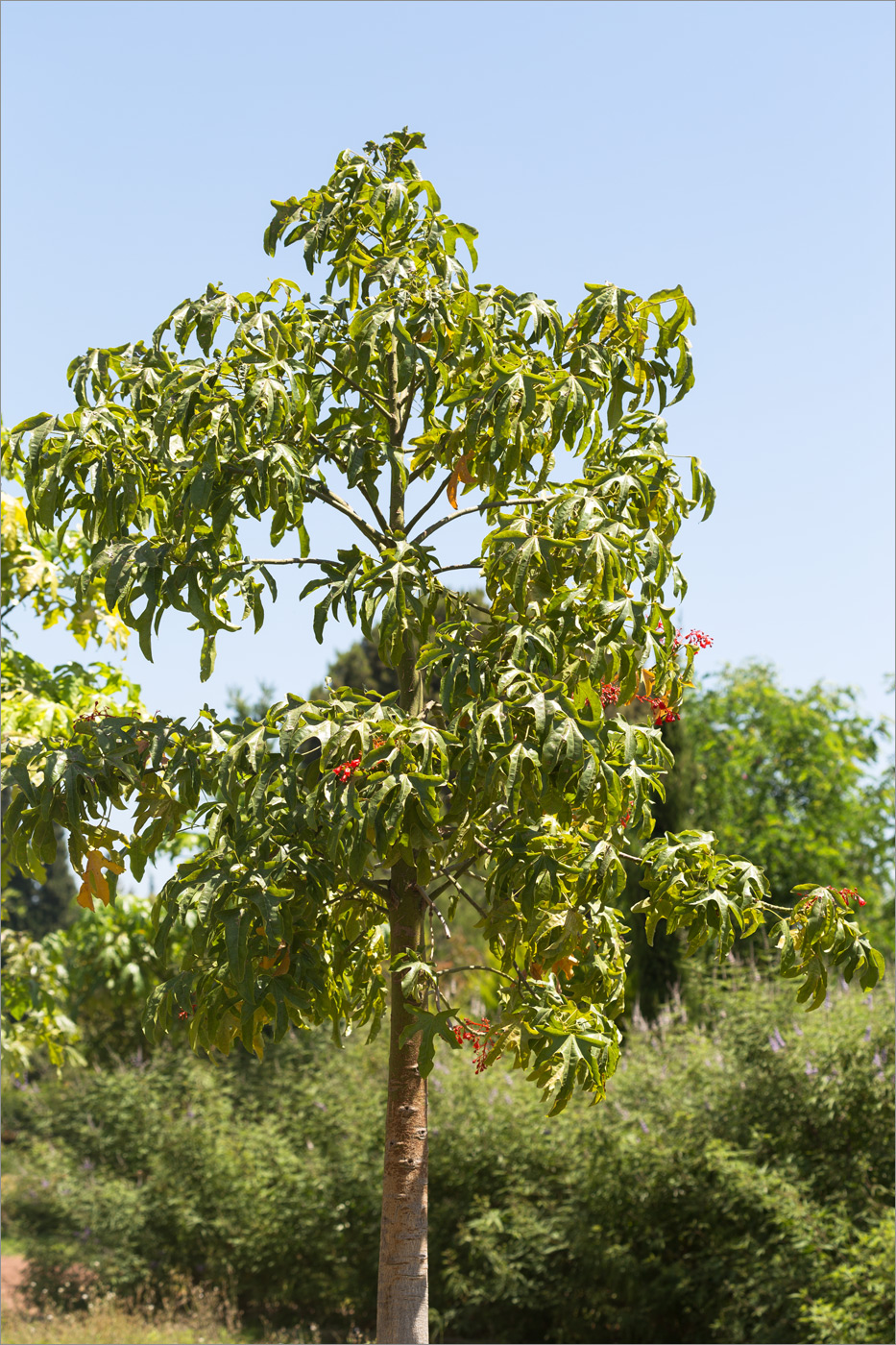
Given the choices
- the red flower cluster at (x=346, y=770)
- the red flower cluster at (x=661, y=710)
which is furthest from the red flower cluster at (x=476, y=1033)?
the red flower cluster at (x=661, y=710)

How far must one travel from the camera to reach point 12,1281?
9.06 metres

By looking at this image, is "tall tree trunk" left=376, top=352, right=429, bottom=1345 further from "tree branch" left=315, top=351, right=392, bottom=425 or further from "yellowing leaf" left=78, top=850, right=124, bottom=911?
"yellowing leaf" left=78, top=850, right=124, bottom=911

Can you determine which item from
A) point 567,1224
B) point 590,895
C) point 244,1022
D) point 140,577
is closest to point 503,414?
point 140,577

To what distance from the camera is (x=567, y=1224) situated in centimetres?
677

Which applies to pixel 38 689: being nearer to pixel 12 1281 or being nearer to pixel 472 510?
pixel 472 510

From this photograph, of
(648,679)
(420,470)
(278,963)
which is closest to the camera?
(278,963)

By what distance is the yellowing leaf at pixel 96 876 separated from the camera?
3.00 metres

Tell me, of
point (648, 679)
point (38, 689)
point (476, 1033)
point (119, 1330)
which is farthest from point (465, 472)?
point (119, 1330)

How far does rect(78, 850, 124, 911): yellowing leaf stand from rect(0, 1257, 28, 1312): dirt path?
6412mm

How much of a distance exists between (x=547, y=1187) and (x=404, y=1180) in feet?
14.6

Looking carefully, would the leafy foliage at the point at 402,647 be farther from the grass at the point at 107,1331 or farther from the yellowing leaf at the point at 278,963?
the grass at the point at 107,1331

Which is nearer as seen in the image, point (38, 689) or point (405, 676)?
point (405, 676)

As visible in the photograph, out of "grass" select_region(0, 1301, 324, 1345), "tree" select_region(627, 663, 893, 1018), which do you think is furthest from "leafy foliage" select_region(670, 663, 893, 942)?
"grass" select_region(0, 1301, 324, 1345)

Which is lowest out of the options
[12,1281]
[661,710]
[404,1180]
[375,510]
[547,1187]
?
[12,1281]
